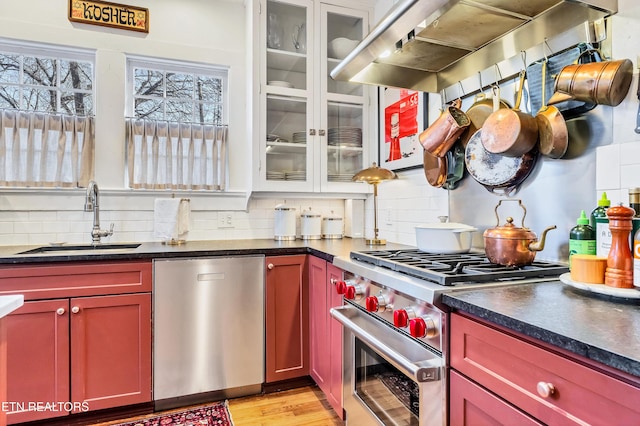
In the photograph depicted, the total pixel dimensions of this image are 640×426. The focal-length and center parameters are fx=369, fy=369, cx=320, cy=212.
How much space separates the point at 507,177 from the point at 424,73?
2.33 feet

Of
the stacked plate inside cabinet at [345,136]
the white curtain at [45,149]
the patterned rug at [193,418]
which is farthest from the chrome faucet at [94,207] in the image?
the stacked plate inside cabinet at [345,136]

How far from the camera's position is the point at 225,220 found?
274 cm

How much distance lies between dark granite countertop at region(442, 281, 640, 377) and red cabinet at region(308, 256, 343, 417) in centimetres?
94

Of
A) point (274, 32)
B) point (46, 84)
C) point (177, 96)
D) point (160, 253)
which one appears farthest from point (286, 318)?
point (46, 84)

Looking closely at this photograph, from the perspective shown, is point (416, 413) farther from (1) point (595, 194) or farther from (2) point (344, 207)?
(2) point (344, 207)

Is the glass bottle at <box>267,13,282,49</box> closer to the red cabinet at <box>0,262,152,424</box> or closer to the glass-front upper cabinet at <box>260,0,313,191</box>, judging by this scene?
the glass-front upper cabinet at <box>260,0,313,191</box>

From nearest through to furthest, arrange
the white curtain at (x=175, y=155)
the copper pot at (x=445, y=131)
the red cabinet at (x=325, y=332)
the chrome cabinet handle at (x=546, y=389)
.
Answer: the chrome cabinet handle at (x=546, y=389) < the copper pot at (x=445, y=131) < the red cabinet at (x=325, y=332) < the white curtain at (x=175, y=155)

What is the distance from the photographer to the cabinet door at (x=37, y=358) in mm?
1792

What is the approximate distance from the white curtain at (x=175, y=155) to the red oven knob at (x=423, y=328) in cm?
198

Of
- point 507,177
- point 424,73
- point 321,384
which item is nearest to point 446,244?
point 507,177

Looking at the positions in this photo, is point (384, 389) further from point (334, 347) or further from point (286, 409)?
point (286, 409)

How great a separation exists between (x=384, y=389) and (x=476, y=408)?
1.70ft

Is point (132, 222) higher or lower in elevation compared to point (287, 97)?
lower

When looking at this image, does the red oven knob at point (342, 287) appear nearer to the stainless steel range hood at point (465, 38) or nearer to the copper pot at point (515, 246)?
the copper pot at point (515, 246)
